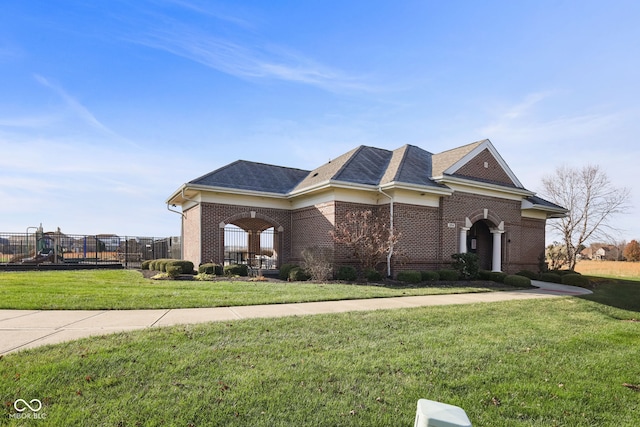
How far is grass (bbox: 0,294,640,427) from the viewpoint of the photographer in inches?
132

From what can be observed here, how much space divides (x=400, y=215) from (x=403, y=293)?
17.2 ft

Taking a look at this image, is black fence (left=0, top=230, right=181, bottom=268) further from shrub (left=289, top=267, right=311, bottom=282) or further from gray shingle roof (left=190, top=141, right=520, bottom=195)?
shrub (left=289, top=267, right=311, bottom=282)

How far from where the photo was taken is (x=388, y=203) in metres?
15.8

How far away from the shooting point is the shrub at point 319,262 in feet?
45.8

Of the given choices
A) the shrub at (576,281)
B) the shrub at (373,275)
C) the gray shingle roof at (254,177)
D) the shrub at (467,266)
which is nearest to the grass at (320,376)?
the shrub at (373,275)

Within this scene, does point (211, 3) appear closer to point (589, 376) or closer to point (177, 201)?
point (589, 376)

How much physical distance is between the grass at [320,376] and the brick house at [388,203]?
954cm

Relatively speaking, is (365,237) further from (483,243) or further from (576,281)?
(576,281)

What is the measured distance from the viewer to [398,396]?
375cm

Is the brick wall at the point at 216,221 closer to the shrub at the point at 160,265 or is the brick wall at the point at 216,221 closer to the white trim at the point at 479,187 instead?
the shrub at the point at 160,265

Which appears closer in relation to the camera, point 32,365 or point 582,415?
point 582,415

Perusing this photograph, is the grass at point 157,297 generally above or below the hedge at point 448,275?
above

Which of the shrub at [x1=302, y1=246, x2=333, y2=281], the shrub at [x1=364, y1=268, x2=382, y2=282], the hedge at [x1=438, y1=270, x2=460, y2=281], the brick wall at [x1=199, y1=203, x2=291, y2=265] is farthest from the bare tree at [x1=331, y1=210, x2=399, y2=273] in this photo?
the brick wall at [x1=199, y1=203, x2=291, y2=265]

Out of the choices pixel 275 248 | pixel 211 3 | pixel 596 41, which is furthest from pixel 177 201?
pixel 596 41
